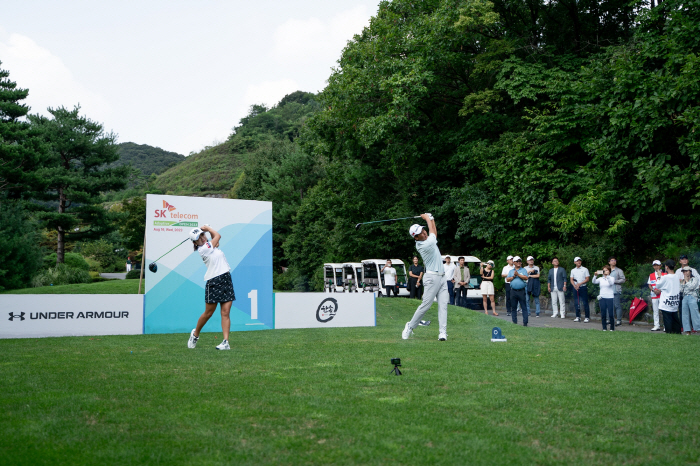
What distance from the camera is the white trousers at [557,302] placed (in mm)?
20422

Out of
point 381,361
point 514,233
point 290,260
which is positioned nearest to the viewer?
point 381,361

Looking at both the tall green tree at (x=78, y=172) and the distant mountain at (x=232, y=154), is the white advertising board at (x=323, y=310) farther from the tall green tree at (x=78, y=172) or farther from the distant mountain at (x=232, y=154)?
the distant mountain at (x=232, y=154)

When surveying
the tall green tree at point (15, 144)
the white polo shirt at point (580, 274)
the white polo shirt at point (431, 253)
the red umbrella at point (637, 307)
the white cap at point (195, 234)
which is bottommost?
the red umbrella at point (637, 307)

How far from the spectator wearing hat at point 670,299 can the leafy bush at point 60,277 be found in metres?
32.8

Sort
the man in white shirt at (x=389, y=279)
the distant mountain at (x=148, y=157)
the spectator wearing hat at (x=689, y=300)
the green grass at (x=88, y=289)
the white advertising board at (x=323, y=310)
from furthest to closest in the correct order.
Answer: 1. the distant mountain at (x=148, y=157)
2. the green grass at (x=88, y=289)
3. the man in white shirt at (x=389, y=279)
4. the white advertising board at (x=323, y=310)
5. the spectator wearing hat at (x=689, y=300)

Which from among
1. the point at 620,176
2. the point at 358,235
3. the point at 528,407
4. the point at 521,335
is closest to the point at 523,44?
the point at 620,176

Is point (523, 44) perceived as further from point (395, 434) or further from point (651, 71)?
point (395, 434)

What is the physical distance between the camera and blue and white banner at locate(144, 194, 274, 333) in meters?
13.8

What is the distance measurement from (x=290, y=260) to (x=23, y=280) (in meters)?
25.9

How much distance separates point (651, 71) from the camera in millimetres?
21844

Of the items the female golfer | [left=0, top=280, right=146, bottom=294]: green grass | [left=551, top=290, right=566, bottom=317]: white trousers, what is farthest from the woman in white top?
[left=0, top=280, right=146, bottom=294]: green grass

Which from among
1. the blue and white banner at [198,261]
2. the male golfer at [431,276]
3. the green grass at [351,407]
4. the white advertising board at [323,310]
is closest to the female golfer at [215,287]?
the green grass at [351,407]

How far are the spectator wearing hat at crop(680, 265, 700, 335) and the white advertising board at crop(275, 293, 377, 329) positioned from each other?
7572mm

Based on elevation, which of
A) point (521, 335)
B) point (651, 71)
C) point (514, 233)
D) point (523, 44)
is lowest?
point (521, 335)
